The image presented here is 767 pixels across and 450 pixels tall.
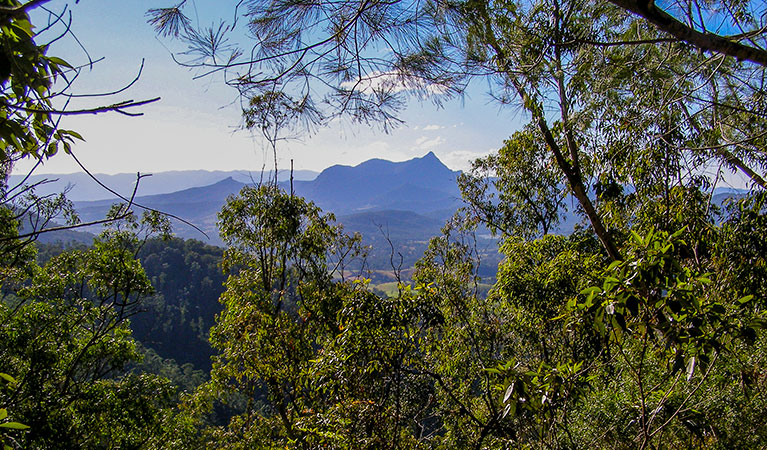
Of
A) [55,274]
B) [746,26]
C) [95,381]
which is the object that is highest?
[746,26]

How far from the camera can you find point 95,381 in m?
5.18

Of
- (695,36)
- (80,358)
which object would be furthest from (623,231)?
(80,358)

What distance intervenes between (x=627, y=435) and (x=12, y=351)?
6.77m

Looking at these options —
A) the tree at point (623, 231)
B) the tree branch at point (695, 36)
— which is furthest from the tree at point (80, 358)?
the tree branch at point (695, 36)

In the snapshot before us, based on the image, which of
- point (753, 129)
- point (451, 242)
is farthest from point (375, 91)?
point (451, 242)

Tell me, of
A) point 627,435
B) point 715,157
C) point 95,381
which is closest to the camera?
point 715,157

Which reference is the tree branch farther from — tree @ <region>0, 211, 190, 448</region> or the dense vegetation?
tree @ <region>0, 211, 190, 448</region>

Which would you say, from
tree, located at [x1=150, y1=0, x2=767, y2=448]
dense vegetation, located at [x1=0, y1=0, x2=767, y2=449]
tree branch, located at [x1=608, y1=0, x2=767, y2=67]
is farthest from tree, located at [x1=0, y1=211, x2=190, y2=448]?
tree branch, located at [x1=608, y1=0, x2=767, y2=67]

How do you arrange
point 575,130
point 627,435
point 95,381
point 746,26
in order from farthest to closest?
point 95,381 < point 575,130 < point 627,435 < point 746,26

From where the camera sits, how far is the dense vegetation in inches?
55.7

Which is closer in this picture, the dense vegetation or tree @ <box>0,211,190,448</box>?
the dense vegetation

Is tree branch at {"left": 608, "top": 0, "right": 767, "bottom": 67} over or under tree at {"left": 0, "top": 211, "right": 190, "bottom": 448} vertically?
over

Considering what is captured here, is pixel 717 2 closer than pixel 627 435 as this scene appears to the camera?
Yes

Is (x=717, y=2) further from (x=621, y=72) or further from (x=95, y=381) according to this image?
(x=95, y=381)
